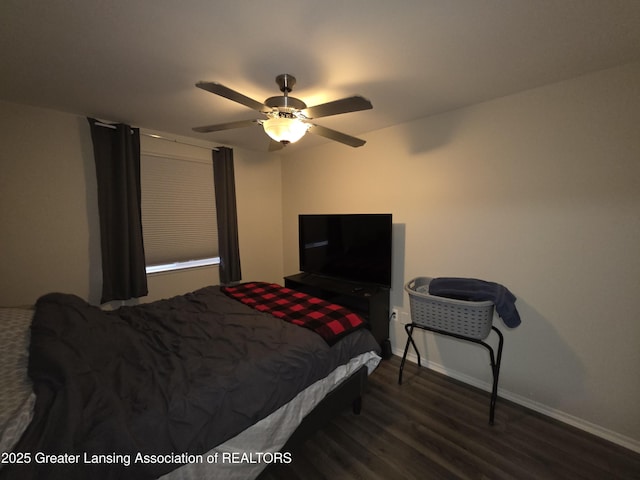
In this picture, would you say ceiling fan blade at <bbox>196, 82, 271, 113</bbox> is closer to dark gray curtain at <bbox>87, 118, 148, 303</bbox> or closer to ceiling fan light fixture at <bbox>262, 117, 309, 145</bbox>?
ceiling fan light fixture at <bbox>262, 117, 309, 145</bbox>

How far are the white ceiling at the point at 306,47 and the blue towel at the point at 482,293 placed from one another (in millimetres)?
1409

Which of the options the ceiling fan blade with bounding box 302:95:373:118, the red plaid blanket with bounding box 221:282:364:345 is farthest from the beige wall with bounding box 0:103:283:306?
the ceiling fan blade with bounding box 302:95:373:118

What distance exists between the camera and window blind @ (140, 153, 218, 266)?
276 centimetres

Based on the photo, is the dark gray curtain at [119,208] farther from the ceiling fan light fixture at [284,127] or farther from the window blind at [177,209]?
the ceiling fan light fixture at [284,127]

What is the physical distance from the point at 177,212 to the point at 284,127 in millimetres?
2004

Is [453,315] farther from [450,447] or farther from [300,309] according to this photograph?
[300,309]

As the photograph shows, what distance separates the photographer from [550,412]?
1896 millimetres

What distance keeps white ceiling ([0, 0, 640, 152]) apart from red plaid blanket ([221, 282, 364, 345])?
1609 millimetres

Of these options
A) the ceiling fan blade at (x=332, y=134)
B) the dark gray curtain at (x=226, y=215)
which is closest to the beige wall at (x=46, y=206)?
the dark gray curtain at (x=226, y=215)

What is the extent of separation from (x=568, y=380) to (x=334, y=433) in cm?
168

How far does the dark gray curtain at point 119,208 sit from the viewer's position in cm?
241

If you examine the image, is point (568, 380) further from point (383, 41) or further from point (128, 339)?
point (128, 339)

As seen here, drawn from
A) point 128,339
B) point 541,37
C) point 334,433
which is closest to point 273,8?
point 541,37

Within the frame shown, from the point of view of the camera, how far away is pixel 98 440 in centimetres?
92
